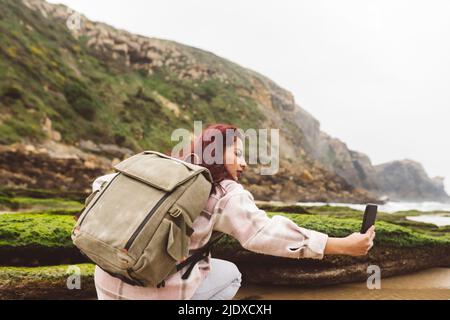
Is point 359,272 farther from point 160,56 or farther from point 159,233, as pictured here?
point 160,56

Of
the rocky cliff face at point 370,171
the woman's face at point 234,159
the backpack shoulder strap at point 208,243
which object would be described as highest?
the woman's face at point 234,159

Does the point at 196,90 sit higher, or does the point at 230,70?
the point at 230,70

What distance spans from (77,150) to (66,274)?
32650 millimetres

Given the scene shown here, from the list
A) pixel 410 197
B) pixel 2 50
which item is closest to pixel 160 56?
pixel 2 50

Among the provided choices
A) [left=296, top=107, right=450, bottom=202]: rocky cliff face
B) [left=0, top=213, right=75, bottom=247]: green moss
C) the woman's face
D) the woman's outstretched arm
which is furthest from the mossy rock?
[left=296, top=107, right=450, bottom=202]: rocky cliff face

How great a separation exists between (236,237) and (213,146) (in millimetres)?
595

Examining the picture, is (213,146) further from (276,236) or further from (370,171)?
(370,171)

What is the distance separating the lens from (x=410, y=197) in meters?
138

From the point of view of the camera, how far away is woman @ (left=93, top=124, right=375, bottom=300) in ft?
6.33

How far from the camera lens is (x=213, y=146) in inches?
89.9

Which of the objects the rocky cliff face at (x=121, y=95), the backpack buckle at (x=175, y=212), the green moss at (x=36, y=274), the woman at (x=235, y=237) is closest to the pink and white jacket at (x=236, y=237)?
the woman at (x=235, y=237)

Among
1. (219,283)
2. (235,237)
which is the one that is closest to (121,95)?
(219,283)

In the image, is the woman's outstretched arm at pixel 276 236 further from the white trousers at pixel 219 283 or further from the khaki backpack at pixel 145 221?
the white trousers at pixel 219 283

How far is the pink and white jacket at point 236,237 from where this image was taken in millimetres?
1926
